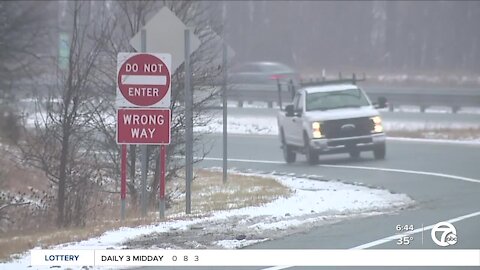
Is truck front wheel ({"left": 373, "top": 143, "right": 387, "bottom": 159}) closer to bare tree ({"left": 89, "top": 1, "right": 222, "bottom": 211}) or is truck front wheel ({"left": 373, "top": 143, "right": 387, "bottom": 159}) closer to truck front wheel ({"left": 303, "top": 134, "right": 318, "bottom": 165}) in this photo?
truck front wheel ({"left": 303, "top": 134, "right": 318, "bottom": 165})

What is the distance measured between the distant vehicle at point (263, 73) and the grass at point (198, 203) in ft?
28.1

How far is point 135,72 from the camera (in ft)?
43.7

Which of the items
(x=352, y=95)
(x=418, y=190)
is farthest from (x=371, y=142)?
(x=418, y=190)

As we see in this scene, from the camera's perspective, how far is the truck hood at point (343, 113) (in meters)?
22.7

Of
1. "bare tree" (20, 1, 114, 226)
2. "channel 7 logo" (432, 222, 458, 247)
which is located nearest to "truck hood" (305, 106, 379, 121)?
"bare tree" (20, 1, 114, 226)

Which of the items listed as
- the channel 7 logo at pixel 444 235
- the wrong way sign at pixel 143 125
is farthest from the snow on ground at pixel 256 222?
the channel 7 logo at pixel 444 235

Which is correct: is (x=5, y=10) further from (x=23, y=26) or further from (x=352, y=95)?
(x=352, y=95)

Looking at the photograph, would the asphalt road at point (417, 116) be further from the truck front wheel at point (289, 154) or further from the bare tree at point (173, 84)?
the bare tree at point (173, 84)

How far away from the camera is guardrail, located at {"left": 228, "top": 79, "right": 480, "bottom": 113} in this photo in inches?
923

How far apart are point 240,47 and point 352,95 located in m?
5.58

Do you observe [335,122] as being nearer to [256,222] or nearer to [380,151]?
[380,151]

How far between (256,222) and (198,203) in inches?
152

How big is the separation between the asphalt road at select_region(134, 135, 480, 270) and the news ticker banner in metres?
0.25

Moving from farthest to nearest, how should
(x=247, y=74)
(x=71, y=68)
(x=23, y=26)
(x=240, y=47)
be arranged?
(x=23, y=26), (x=247, y=74), (x=240, y=47), (x=71, y=68)
